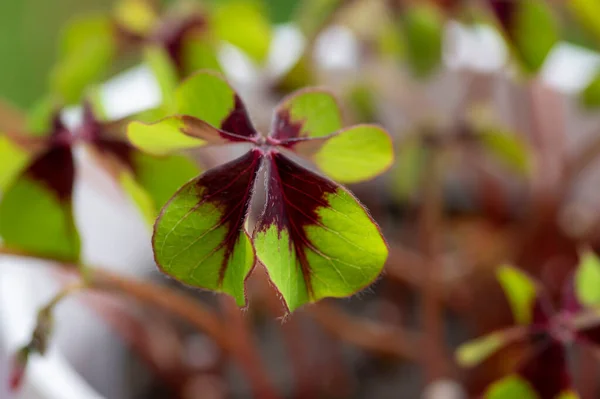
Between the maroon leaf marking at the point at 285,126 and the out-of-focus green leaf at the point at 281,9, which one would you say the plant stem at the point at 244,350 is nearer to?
the maroon leaf marking at the point at 285,126

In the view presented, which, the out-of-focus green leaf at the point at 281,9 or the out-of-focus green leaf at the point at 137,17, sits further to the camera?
the out-of-focus green leaf at the point at 281,9

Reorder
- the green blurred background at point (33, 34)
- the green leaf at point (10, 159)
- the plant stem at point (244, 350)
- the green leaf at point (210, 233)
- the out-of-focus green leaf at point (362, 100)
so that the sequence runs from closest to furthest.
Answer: the green leaf at point (210, 233) → the green leaf at point (10, 159) → the plant stem at point (244, 350) → the out-of-focus green leaf at point (362, 100) → the green blurred background at point (33, 34)

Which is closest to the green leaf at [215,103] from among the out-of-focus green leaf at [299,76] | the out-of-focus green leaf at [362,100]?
the out-of-focus green leaf at [299,76]

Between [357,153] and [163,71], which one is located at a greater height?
[163,71]

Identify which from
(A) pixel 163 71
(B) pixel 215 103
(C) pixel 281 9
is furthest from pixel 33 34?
(B) pixel 215 103

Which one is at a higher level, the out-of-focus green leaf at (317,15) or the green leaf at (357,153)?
the out-of-focus green leaf at (317,15)

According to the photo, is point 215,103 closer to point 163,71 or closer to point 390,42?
point 163,71
